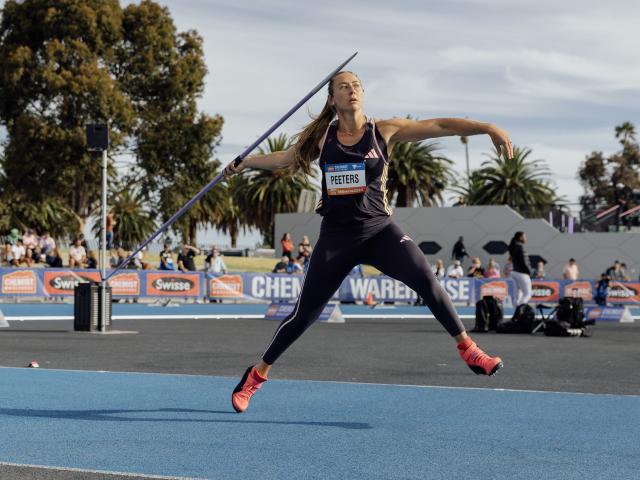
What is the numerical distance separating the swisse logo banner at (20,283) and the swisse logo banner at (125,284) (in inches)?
78.9

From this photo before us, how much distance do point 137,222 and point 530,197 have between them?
27683mm

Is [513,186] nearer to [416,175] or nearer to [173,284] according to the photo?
[416,175]

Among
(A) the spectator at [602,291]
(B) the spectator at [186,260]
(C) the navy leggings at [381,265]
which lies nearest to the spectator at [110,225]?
(B) the spectator at [186,260]

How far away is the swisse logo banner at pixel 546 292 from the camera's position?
99.0 feet

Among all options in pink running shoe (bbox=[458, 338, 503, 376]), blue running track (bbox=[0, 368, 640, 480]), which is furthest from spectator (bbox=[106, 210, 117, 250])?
pink running shoe (bbox=[458, 338, 503, 376])

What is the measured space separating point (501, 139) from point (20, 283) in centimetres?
2064

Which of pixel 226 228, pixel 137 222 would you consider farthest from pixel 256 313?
pixel 226 228

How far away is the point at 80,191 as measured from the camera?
41.7 metres

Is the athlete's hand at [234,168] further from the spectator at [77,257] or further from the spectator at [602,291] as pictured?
the spectator at [602,291]

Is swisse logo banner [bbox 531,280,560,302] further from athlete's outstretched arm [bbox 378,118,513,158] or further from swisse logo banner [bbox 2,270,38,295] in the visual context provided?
athlete's outstretched arm [bbox 378,118,513,158]

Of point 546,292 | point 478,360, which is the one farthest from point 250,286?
point 478,360

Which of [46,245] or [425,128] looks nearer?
[425,128]

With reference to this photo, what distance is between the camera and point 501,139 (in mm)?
5578

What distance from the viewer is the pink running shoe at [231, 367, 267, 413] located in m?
6.28
